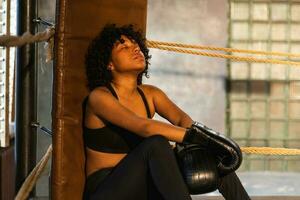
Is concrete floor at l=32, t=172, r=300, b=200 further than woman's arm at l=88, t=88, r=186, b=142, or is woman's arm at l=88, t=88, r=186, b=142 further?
concrete floor at l=32, t=172, r=300, b=200

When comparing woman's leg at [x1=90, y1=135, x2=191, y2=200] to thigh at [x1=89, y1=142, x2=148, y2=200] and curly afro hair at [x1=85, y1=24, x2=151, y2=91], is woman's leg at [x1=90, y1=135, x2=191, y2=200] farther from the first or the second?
curly afro hair at [x1=85, y1=24, x2=151, y2=91]

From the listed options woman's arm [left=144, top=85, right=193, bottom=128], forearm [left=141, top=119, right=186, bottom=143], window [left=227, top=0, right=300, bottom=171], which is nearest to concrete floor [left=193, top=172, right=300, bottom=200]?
window [left=227, top=0, right=300, bottom=171]

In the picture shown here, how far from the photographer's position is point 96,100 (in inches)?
85.0

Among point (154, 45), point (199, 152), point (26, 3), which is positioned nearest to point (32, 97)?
point (26, 3)

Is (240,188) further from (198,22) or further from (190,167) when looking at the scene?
(198,22)

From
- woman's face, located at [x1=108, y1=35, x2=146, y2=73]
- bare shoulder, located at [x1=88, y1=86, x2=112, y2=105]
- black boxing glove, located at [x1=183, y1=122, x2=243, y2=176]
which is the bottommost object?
black boxing glove, located at [x1=183, y1=122, x2=243, y2=176]

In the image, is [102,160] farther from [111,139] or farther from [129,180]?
[129,180]

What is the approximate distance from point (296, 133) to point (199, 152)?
3130mm

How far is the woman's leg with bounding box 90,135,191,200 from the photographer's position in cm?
191

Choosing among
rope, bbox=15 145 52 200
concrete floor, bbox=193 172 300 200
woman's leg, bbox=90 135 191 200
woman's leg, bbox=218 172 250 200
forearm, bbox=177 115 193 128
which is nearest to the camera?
woman's leg, bbox=90 135 191 200

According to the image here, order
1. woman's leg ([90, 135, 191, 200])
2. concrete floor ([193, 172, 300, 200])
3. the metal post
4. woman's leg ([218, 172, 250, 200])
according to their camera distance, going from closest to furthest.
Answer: woman's leg ([90, 135, 191, 200]) < woman's leg ([218, 172, 250, 200]) < the metal post < concrete floor ([193, 172, 300, 200])

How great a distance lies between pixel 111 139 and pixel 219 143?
50 centimetres

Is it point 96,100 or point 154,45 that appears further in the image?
point 154,45

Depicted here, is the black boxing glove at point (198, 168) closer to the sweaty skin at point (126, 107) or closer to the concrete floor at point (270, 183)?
the sweaty skin at point (126, 107)
